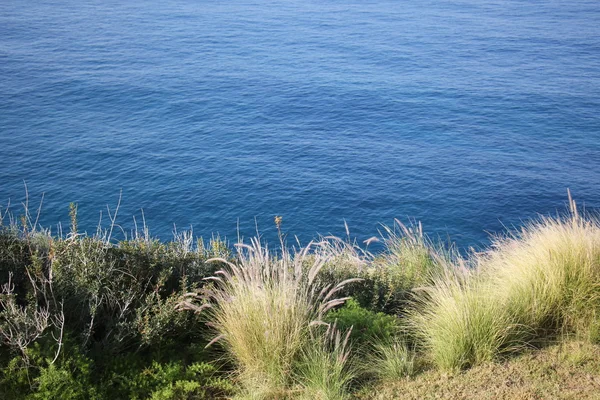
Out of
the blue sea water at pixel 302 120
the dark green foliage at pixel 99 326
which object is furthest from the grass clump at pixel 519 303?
the blue sea water at pixel 302 120

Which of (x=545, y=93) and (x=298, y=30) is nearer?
(x=545, y=93)

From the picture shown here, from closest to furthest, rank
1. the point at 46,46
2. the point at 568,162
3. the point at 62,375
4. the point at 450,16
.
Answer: the point at 62,375 < the point at 568,162 < the point at 46,46 < the point at 450,16

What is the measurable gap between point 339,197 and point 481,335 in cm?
3007

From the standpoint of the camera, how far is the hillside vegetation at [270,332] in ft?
17.7

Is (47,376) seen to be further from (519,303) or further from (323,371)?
(519,303)

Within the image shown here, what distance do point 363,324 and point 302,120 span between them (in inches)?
1683

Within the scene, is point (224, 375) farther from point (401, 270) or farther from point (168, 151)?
point (168, 151)

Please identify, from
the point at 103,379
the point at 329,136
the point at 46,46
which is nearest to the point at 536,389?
the point at 103,379

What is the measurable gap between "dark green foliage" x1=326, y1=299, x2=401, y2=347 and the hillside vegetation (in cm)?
2

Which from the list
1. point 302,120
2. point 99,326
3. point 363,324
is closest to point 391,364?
point 363,324

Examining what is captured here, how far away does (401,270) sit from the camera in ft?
27.5

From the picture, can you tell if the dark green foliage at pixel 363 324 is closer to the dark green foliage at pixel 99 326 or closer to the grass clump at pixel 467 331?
the grass clump at pixel 467 331

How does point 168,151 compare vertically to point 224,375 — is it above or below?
below

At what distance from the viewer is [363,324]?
642cm
